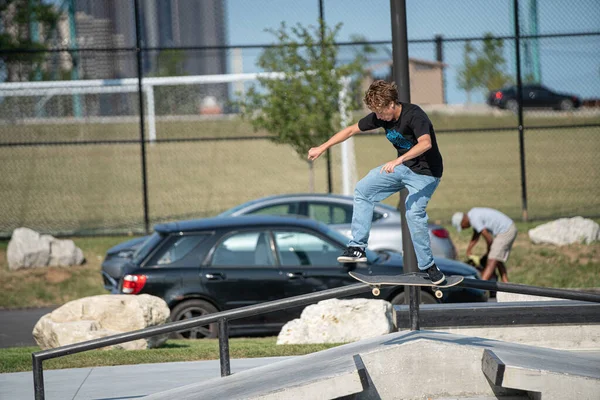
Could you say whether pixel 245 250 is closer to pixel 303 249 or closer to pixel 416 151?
pixel 303 249

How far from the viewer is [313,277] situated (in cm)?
1107

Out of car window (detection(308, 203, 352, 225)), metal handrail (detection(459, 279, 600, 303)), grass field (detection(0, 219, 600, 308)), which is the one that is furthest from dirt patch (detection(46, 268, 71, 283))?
metal handrail (detection(459, 279, 600, 303))

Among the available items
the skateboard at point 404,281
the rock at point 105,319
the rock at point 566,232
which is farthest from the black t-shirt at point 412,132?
the rock at point 566,232

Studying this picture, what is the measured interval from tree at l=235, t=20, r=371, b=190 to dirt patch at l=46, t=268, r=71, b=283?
4660 millimetres

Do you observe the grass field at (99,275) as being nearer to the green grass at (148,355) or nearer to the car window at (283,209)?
the car window at (283,209)

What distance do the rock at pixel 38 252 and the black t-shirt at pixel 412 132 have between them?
10524 millimetres

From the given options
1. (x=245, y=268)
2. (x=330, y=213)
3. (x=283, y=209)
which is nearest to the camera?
(x=245, y=268)

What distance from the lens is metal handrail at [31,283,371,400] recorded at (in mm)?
5965

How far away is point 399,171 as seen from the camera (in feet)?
22.6

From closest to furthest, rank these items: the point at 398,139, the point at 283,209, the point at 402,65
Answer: the point at 398,139 → the point at 402,65 → the point at 283,209

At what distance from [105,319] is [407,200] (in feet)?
14.3

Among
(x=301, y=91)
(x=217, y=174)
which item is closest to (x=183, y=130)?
(x=217, y=174)

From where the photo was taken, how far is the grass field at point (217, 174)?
22.8 m

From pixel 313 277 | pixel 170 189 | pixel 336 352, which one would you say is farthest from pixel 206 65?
pixel 336 352
